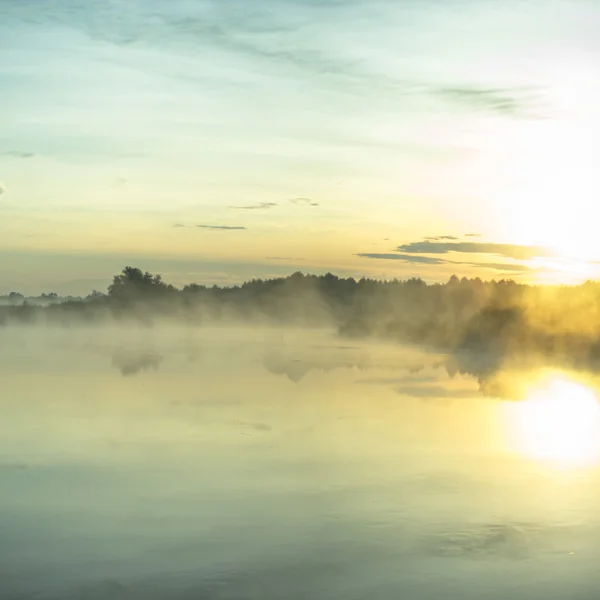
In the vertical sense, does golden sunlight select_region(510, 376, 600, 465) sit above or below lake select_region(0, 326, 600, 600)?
above

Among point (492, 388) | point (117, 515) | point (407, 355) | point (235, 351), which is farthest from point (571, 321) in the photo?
point (117, 515)

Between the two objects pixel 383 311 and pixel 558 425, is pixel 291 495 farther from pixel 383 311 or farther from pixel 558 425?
pixel 383 311

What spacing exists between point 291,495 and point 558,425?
10.4m

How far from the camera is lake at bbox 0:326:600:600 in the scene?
1058 cm

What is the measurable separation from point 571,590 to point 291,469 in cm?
690

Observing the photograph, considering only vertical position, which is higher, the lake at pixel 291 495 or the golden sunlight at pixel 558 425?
the golden sunlight at pixel 558 425

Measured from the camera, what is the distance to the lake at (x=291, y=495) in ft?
34.7

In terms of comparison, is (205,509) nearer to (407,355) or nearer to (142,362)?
(142,362)

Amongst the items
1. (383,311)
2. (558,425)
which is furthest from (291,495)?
(383,311)

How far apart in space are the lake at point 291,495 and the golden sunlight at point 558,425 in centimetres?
11

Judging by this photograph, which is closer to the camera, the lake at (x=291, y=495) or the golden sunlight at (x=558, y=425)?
the lake at (x=291, y=495)

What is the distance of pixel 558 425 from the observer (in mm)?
22828

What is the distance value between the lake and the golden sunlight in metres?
0.11

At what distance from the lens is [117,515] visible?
43.1 ft
